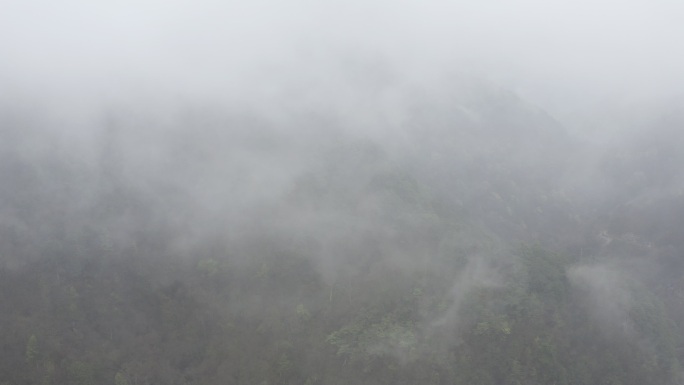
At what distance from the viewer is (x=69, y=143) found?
9712cm

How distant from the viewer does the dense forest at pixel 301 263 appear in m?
78.6

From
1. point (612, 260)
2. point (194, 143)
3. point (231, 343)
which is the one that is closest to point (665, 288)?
point (612, 260)

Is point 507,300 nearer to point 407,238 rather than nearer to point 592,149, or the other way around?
point 407,238

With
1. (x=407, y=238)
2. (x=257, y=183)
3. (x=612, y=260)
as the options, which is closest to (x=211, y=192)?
(x=257, y=183)

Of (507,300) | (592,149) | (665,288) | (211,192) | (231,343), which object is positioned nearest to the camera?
(231,343)

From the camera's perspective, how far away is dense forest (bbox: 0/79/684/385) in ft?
258

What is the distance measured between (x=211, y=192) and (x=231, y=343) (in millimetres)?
28826

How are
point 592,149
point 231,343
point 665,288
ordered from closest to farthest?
point 231,343 → point 665,288 → point 592,149

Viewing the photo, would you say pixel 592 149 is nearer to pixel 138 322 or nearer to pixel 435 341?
pixel 435 341

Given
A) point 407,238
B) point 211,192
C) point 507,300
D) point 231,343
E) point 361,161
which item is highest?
point 361,161

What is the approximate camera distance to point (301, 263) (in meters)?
89.2

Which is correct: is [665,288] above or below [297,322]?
above

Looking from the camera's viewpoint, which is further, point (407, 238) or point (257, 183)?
point (257, 183)

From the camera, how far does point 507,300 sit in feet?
283
